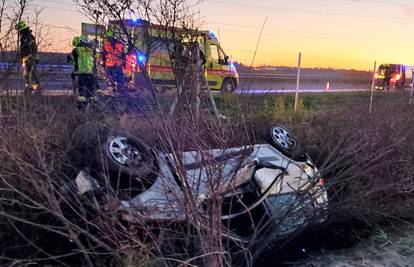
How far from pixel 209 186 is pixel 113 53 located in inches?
88.4

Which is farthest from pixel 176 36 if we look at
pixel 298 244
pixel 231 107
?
pixel 298 244

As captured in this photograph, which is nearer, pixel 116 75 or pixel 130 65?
pixel 130 65

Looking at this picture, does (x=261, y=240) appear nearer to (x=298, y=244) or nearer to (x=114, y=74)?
(x=298, y=244)

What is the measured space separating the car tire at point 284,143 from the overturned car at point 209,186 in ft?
0.75

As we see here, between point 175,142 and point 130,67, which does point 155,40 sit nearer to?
point 130,67

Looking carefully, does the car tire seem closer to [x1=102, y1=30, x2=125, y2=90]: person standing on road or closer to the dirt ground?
the dirt ground

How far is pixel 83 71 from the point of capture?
9.15 meters

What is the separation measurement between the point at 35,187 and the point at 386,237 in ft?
10.5

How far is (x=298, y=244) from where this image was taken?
15.5ft

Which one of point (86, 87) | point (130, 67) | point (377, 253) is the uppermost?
point (130, 67)

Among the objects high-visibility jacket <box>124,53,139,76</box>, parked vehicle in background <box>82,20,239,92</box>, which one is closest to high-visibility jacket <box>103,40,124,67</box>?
high-visibility jacket <box>124,53,139,76</box>

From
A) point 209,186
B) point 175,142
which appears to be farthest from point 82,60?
point 209,186

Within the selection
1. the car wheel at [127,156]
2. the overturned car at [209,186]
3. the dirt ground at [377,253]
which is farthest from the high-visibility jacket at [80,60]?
the dirt ground at [377,253]

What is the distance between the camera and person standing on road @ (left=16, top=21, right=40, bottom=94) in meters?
5.86
